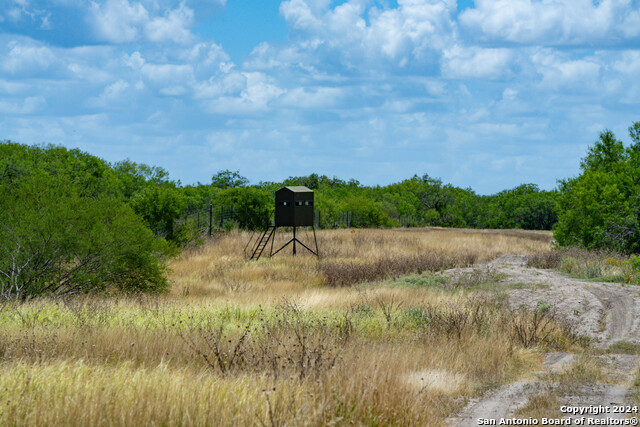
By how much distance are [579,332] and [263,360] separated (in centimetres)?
799

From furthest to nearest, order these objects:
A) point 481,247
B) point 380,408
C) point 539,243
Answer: point 539,243, point 481,247, point 380,408

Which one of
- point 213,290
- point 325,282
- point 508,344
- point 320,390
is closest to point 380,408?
point 320,390

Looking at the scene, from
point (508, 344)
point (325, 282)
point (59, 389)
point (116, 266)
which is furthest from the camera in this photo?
point (325, 282)

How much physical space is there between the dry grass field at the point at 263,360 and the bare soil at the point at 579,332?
317mm

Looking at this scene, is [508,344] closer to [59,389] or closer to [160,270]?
[59,389]

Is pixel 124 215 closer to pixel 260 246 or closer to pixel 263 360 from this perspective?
pixel 263 360

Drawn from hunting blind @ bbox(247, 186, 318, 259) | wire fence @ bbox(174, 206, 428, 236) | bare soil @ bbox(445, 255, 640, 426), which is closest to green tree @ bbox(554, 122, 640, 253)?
bare soil @ bbox(445, 255, 640, 426)

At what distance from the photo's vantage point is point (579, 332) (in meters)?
12.1

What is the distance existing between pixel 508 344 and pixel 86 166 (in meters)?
39.9

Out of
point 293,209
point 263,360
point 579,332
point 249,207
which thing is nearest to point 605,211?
point 293,209

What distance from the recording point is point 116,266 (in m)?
15.6

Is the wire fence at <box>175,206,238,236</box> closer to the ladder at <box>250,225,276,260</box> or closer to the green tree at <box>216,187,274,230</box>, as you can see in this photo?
the green tree at <box>216,187,274,230</box>

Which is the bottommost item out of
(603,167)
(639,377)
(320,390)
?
(639,377)

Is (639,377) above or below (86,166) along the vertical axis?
below
